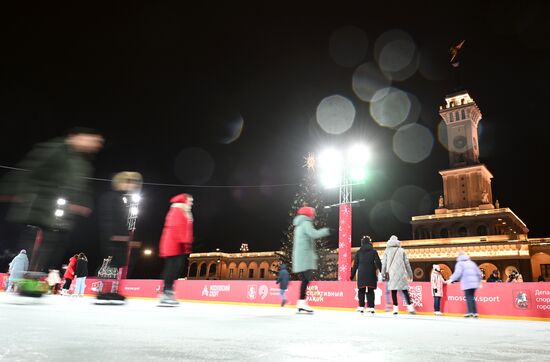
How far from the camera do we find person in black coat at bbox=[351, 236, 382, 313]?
861cm

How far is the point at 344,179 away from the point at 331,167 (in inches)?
44.1

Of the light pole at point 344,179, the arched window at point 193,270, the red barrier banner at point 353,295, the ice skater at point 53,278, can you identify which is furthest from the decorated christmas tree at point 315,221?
the arched window at point 193,270

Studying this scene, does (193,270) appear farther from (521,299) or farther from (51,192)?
(51,192)

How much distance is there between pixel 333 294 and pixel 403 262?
4.95 m

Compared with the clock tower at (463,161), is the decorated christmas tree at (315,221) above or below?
below

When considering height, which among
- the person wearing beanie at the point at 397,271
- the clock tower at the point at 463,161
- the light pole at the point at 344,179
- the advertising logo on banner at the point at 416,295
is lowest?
the advertising logo on banner at the point at 416,295

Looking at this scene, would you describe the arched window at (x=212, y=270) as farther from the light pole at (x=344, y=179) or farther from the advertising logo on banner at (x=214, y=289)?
the light pole at (x=344, y=179)

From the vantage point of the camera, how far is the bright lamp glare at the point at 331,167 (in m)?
18.6

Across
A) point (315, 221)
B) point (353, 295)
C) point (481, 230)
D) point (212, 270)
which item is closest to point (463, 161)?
point (481, 230)

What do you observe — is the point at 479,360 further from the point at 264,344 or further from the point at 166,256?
the point at 166,256

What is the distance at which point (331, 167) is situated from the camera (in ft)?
62.2

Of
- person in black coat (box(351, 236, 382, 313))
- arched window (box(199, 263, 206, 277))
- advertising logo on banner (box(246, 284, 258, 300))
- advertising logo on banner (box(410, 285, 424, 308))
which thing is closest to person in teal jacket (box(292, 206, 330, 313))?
person in black coat (box(351, 236, 382, 313))

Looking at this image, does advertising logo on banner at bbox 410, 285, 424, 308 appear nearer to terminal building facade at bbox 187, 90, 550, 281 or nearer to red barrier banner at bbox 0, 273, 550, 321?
red barrier banner at bbox 0, 273, 550, 321

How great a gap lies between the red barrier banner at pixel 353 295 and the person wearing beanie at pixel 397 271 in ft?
11.4
